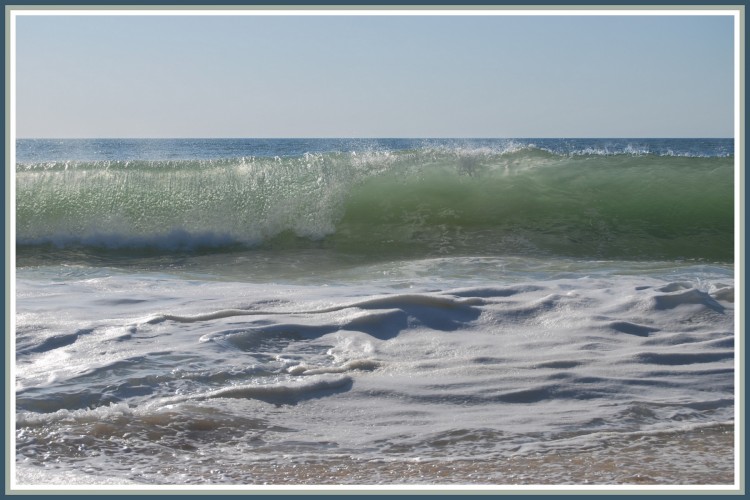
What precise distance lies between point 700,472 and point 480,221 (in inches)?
293

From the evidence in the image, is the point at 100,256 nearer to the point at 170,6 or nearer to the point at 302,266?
the point at 302,266

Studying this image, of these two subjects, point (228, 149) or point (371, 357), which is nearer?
point (371, 357)

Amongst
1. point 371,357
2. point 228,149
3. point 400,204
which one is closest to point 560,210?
point 400,204

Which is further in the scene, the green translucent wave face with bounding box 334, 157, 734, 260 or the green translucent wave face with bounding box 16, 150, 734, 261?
the green translucent wave face with bounding box 16, 150, 734, 261

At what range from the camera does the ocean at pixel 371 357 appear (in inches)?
115

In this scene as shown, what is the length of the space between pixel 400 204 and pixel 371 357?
257 inches

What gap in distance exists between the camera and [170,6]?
2916 mm

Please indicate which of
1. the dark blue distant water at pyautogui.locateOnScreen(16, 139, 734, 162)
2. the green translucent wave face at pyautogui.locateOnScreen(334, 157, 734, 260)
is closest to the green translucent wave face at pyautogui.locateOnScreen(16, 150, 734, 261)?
the green translucent wave face at pyautogui.locateOnScreen(334, 157, 734, 260)

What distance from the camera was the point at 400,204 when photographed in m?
10.6

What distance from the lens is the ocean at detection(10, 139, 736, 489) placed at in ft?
9.62

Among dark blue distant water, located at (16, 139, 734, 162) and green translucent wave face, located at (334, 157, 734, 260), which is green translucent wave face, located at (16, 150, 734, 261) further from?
dark blue distant water, located at (16, 139, 734, 162)

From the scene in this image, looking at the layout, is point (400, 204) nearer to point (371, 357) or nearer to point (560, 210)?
point (560, 210)

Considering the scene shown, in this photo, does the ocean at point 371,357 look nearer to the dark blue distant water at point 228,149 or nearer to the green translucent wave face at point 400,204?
the green translucent wave face at point 400,204

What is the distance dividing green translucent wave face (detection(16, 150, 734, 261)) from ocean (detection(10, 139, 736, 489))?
0.23 feet
